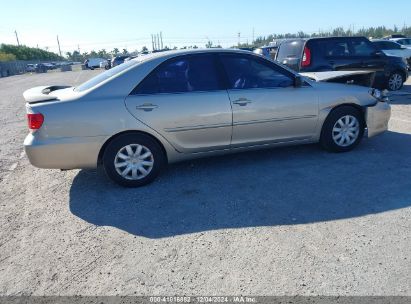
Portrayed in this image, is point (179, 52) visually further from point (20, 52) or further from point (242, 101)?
point (20, 52)

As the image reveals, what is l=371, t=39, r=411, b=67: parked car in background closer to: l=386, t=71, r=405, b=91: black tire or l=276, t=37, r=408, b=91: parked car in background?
l=386, t=71, r=405, b=91: black tire

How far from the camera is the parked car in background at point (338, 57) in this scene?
31.7ft

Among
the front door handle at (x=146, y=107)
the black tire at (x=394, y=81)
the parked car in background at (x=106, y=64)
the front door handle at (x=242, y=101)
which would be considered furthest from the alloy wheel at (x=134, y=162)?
the parked car in background at (x=106, y=64)

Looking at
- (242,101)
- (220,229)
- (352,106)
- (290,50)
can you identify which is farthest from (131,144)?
(290,50)

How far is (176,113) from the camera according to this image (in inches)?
177

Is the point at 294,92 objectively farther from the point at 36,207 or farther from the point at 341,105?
the point at 36,207

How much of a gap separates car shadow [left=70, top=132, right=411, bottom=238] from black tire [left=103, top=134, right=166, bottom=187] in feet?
0.35

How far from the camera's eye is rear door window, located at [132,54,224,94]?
14.8 ft

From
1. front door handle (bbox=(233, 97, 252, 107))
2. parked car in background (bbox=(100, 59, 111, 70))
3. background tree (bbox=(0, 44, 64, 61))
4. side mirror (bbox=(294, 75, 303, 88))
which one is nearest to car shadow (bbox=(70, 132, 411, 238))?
front door handle (bbox=(233, 97, 252, 107))

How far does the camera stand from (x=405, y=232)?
10.8ft

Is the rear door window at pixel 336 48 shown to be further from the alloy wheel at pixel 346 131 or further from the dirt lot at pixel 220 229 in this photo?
the dirt lot at pixel 220 229

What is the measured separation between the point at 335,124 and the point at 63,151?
373 cm

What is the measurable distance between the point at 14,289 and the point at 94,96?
230 centimetres

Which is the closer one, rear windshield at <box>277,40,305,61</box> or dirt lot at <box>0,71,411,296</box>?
dirt lot at <box>0,71,411,296</box>
